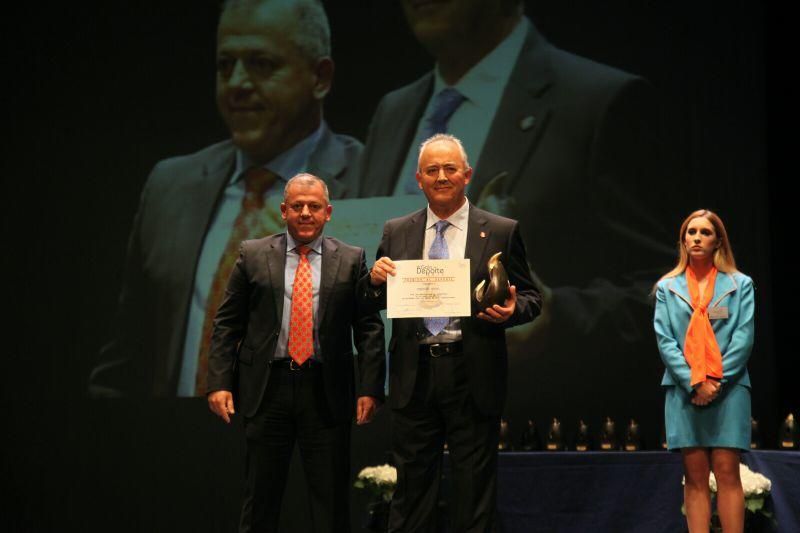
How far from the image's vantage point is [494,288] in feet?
10.2

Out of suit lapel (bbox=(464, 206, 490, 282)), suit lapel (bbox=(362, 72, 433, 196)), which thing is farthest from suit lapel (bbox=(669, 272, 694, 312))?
suit lapel (bbox=(362, 72, 433, 196))

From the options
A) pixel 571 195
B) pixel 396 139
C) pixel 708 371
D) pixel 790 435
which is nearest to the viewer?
pixel 708 371

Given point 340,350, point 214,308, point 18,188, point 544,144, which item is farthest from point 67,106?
point 340,350

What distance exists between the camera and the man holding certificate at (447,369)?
3176 millimetres

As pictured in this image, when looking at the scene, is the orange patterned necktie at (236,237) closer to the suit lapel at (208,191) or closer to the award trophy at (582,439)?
the suit lapel at (208,191)

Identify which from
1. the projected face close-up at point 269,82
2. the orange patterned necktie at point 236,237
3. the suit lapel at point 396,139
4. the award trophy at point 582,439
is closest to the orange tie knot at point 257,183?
the orange patterned necktie at point 236,237

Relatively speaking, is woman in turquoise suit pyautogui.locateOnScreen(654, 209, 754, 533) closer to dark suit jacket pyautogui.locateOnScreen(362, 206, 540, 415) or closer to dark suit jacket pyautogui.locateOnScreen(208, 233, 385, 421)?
dark suit jacket pyautogui.locateOnScreen(362, 206, 540, 415)

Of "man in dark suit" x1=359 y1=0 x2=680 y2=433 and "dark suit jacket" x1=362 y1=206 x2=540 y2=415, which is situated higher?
"man in dark suit" x1=359 y1=0 x2=680 y2=433

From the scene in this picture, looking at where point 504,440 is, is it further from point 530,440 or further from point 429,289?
point 429,289

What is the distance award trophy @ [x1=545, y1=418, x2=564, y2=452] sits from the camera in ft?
19.0

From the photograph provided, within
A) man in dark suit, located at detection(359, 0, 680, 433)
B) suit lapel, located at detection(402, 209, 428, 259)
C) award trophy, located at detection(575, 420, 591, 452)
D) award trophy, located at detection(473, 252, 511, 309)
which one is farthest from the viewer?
man in dark suit, located at detection(359, 0, 680, 433)

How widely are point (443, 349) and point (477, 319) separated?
0.16 meters

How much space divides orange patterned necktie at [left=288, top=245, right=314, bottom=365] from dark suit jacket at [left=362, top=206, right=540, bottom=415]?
271 mm

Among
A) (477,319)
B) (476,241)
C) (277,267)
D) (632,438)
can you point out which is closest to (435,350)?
(477,319)
